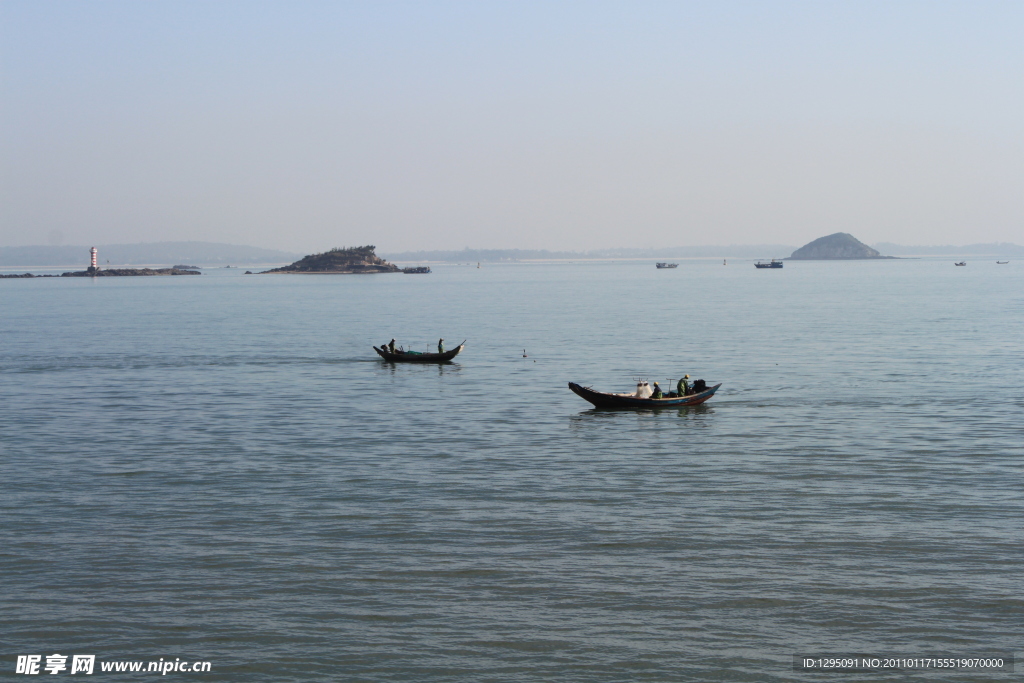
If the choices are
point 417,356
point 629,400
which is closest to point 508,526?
point 629,400

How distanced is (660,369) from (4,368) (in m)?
57.6

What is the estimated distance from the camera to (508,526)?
31.8 m

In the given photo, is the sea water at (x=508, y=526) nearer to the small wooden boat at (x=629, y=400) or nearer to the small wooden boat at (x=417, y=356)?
the small wooden boat at (x=629, y=400)

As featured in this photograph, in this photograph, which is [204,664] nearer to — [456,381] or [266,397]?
[266,397]

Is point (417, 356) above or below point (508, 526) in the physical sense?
above

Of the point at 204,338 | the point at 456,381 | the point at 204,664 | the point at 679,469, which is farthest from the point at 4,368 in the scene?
the point at 204,664

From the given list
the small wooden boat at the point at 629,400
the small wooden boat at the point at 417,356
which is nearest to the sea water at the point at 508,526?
the small wooden boat at the point at 629,400

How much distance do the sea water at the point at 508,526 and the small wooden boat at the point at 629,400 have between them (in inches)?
27.1

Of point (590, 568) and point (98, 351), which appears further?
point (98, 351)

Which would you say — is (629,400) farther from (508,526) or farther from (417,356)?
(417,356)

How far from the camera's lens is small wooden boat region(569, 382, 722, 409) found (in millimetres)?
57594

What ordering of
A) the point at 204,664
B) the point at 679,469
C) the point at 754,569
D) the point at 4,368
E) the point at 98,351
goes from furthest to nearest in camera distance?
the point at 98,351 → the point at 4,368 → the point at 679,469 → the point at 754,569 → the point at 204,664

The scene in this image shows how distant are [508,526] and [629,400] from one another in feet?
89.6

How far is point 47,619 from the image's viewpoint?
79.2 feet
